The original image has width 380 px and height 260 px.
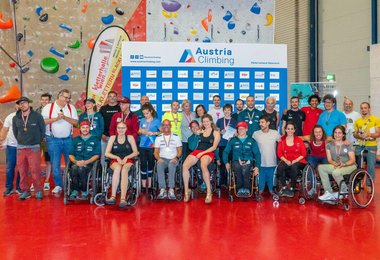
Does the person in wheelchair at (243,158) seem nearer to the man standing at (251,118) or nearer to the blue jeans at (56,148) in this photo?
the man standing at (251,118)

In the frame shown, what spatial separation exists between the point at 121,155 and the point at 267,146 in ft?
5.84

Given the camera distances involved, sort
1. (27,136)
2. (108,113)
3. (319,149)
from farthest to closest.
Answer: (108,113) → (319,149) → (27,136)

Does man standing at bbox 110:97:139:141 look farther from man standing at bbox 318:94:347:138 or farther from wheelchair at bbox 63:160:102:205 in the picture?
man standing at bbox 318:94:347:138

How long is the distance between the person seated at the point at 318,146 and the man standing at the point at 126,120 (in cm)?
222

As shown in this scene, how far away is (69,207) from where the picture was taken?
452cm

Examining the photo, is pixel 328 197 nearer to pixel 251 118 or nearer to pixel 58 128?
pixel 251 118

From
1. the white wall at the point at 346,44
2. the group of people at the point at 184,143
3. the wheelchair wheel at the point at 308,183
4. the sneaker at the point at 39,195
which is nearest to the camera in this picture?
the wheelchair wheel at the point at 308,183

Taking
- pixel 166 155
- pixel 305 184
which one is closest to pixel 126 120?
pixel 166 155

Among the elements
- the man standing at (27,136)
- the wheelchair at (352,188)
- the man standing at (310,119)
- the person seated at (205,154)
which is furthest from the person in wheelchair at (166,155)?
the man standing at (310,119)

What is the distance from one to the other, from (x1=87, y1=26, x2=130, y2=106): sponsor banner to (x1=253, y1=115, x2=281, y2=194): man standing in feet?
12.5

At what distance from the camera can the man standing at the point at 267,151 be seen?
4828 millimetres

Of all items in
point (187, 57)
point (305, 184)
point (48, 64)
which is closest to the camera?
point (305, 184)

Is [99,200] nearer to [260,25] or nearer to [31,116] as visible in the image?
[31,116]

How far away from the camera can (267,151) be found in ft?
15.9
